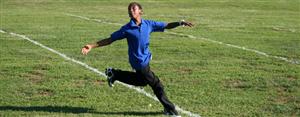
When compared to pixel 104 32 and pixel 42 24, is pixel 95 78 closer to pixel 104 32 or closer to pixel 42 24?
pixel 104 32

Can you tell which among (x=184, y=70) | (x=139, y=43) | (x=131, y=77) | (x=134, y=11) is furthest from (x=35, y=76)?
(x=134, y=11)

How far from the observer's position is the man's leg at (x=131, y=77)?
27.3ft

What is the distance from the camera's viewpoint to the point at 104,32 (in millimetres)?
19875

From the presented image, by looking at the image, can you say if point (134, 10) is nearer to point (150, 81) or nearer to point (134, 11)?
point (134, 11)

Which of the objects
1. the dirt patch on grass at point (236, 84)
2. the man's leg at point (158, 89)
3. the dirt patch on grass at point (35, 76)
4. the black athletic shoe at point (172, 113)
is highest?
the man's leg at point (158, 89)

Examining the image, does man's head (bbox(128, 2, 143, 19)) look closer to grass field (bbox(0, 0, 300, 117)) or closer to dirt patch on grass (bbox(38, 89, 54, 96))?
grass field (bbox(0, 0, 300, 117))

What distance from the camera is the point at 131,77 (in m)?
8.44

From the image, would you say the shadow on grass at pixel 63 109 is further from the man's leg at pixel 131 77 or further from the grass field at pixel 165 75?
the man's leg at pixel 131 77

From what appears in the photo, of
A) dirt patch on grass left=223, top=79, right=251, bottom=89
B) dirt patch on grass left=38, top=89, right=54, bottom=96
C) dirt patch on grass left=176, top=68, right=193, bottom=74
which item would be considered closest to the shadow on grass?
dirt patch on grass left=38, top=89, right=54, bottom=96

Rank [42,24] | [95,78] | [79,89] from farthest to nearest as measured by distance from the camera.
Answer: [42,24] → [95,78] → [79,89]

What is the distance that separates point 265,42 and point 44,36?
6488 millimetres

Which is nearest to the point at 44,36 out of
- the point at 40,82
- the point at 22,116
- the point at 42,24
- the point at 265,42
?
the point at 42,24

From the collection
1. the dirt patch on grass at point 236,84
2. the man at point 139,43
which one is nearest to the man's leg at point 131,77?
the man at point 139,43

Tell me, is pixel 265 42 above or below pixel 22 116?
below
